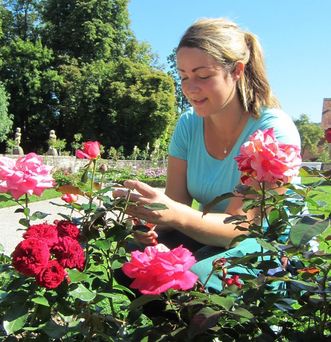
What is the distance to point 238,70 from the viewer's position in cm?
210

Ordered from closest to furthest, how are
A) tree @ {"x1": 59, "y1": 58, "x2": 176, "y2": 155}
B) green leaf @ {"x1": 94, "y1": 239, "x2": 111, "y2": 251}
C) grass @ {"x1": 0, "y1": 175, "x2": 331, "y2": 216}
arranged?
green leaf @ {"x1": 94, "y1": 239, "x2": 111, "y2": 251}, grass @ {"x1": 0, "y1": 175, "x2": 331, "y2": 216}, tree @ {"x1": 59, "y1": 58, "x2": 176, "y2": 155}

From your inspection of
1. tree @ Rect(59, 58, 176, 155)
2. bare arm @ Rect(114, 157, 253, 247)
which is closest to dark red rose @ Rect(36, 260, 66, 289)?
bare arm @ Rect(114, 157, 253, 247)

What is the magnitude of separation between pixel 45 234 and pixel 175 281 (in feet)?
1.18

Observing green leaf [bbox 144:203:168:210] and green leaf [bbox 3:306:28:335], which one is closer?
green leaf [bbox 3:306:28:335]

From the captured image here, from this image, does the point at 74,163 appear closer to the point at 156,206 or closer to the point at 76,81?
the point at 76,81

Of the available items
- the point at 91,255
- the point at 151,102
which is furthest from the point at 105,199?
the point at 151,102

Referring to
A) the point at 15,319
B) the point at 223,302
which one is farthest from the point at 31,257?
the point at 223,302

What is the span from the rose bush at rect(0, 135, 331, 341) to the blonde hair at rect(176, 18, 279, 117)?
0.76m

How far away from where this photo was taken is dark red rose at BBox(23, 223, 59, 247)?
1.20 meters

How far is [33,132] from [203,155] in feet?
100

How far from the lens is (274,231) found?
1.28m

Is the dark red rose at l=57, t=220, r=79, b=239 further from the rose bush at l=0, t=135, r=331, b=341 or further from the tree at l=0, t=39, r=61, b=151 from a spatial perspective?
the tree at l=0, t=39, r=61, b=151

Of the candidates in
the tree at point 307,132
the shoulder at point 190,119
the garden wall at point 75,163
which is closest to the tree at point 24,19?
the garden wall at point 75,163

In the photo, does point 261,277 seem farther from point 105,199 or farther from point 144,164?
point 144,164
